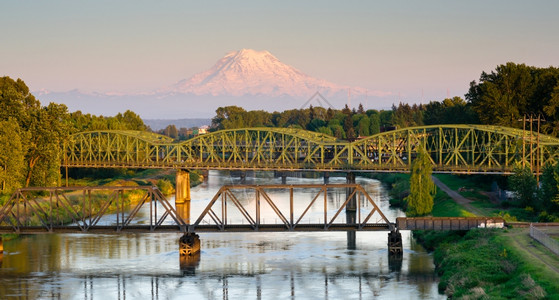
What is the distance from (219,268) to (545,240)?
101 feet

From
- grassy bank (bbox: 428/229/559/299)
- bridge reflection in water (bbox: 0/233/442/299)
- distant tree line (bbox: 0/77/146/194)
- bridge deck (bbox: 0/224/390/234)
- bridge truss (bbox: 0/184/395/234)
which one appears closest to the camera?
grassy bank (bbox: 428/229/559/299)

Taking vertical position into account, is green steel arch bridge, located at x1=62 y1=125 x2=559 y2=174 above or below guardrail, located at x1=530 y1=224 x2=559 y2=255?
above

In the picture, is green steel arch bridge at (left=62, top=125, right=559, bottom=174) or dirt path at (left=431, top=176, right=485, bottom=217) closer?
dirt path at (left=431, top=176, right=485, bottom=217)

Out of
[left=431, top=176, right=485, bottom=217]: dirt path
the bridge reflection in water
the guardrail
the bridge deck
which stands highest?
[left=431, top=176, right=485, bottom=217]: dirt path

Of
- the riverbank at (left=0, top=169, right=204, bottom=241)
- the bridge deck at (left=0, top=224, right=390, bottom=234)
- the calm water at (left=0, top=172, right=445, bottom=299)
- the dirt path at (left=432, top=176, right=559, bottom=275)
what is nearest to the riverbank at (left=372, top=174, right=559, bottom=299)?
the dirt path at (left=432, top=176, right=559, bottom=275)

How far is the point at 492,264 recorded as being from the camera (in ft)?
237

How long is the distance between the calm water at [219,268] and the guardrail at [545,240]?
33.6 ft

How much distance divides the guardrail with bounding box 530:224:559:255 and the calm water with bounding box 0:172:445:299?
10.2m

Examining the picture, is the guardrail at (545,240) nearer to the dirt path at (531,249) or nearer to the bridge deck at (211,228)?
the dirt path at (531,249)

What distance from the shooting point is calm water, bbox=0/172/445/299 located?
7462 cm

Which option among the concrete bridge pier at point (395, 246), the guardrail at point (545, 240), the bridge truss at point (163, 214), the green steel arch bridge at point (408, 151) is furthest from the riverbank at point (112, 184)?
the guardrail at point (545, 240)

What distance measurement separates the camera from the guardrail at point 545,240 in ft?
238

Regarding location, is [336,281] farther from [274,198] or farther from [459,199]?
[274,198]

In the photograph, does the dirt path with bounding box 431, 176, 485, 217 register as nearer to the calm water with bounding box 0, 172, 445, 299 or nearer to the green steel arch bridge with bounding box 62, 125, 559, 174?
the green steel arch bridge with bounding box 62, 125, 559, 174
